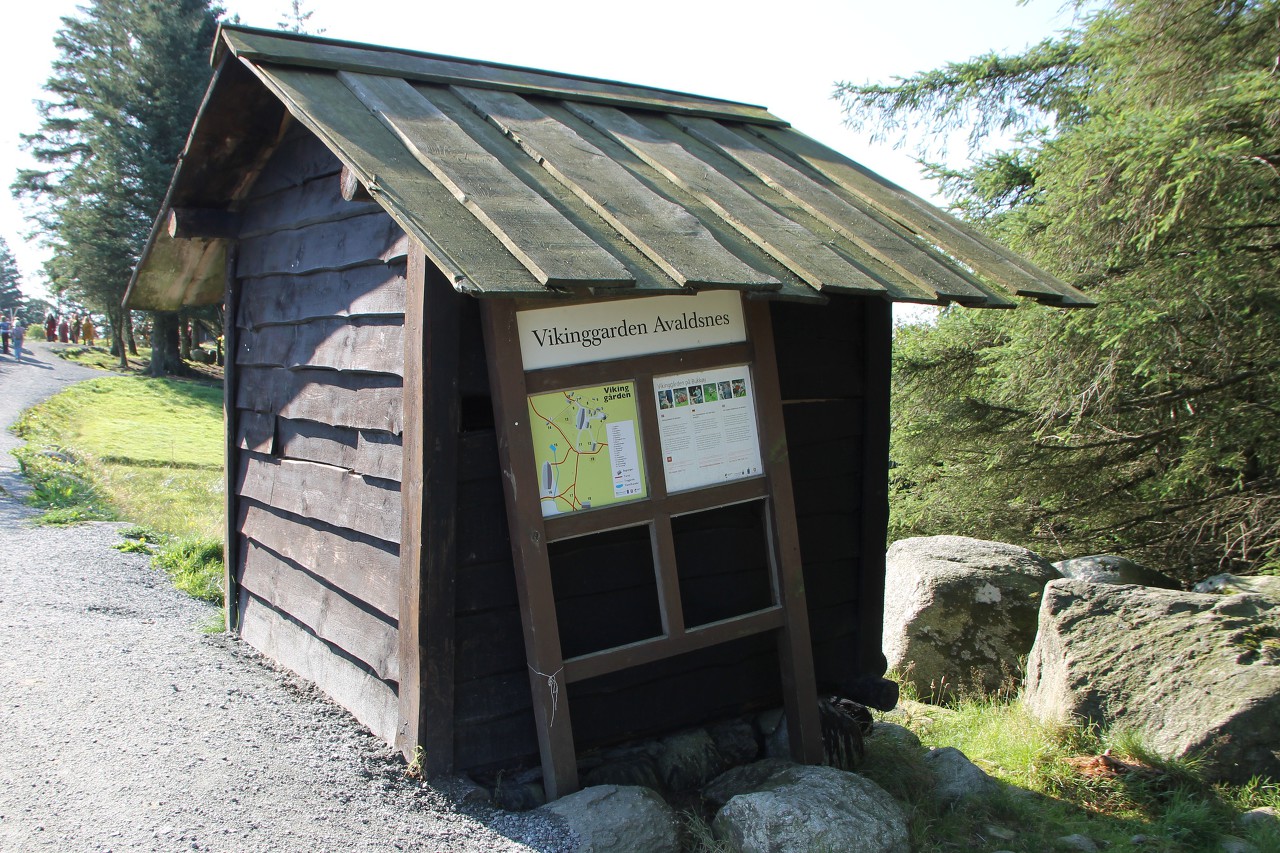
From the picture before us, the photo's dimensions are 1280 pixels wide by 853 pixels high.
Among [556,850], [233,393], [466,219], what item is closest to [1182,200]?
[466,219]

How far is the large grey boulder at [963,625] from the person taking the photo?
22.0 feet

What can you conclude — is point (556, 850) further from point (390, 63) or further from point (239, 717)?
point (390, 63)

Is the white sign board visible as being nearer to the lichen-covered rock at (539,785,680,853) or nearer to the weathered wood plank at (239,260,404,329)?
the weathered wood plank at (239,260,404,329)

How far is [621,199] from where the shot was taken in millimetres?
4273

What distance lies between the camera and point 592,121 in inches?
213

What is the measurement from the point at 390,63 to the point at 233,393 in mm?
2700

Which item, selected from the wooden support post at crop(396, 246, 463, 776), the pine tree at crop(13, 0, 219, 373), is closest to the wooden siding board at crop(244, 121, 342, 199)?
the wooden support post at crop(396, 246, 463, 776)

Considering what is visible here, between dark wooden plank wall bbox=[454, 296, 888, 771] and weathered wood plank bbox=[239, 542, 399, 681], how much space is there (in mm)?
536

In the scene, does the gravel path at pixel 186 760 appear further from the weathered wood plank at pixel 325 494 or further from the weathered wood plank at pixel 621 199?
the weathered wood plank at pixel 621 199

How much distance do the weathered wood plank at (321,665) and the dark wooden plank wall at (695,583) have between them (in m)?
0.61

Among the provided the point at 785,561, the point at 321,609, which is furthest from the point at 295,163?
the point at 785,561

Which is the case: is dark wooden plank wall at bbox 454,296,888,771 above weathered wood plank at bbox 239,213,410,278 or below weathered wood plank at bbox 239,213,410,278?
below

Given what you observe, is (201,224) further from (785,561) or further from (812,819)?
(812,819)

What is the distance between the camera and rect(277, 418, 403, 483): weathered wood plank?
445cm
